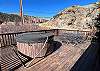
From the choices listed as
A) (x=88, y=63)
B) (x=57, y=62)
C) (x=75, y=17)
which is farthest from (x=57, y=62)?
(x=75, y=17)

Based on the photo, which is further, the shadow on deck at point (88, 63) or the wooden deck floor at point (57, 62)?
the wooden deck floor at point (57, 62)

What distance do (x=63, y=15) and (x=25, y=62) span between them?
15.3m

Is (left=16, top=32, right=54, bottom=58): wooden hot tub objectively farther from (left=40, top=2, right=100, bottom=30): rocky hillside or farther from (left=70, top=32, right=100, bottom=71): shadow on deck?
(left=40, top=2, right=100, bottom=30): rocky hillside

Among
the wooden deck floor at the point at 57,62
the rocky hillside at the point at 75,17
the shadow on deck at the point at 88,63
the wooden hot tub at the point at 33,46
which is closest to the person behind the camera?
the shadow on deck at the point at 88,63

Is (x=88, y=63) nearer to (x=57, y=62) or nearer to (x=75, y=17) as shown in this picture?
(x=57, y=62)

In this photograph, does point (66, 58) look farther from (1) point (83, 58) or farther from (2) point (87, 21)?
(2) point (87, 21)

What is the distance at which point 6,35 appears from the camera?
28.7 feet

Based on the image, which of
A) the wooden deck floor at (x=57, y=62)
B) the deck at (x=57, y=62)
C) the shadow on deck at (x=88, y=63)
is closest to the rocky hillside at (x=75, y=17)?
the deck at (x=57, y=62)

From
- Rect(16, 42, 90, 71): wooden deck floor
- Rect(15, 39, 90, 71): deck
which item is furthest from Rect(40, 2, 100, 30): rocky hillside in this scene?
Rect(16, 42, 90, 71): wooden deck floor

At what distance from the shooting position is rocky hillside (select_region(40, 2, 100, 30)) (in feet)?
63.9

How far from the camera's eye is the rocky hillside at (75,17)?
1948cm

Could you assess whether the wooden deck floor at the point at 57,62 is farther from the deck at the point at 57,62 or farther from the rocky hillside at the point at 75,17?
the rocky hillside at the point at 75,17

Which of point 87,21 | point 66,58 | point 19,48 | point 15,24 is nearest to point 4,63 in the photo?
point 19,48

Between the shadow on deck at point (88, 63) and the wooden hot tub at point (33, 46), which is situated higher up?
the wooden hot tub at point (33, 46)
